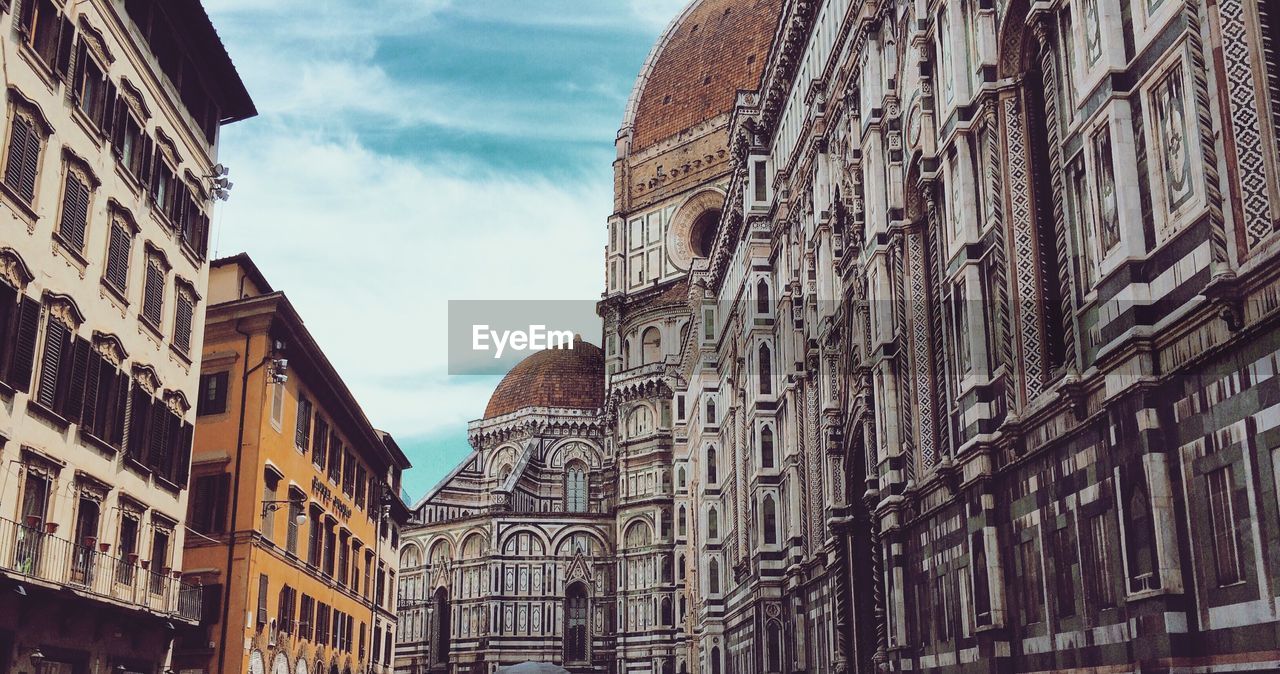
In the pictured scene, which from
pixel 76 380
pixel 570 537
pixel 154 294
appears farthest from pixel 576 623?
pixel 76 380

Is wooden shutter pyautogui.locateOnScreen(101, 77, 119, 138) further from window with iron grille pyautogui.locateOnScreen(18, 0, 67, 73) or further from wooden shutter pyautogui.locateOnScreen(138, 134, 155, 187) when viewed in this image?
window with iron grille pyautogui.locateOnScreen(18, 0, 67, 73)

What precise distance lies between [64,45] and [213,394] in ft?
49.6

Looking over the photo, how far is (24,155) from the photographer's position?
2233 cm

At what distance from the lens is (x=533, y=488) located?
103 metres

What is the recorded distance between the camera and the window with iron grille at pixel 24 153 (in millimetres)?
21766

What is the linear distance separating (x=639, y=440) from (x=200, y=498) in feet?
193

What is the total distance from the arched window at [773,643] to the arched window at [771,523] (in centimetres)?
326

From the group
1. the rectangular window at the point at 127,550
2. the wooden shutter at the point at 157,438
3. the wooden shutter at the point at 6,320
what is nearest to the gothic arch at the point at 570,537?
the wooden shutter at the point at 157,438

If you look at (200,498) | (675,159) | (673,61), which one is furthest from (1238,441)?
(673,61)

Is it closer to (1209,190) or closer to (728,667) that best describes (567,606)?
(728,667)

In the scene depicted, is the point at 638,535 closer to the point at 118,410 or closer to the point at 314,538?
the point at 314,538

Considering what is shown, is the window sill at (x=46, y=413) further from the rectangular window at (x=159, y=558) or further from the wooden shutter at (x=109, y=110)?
the wooden shutter at (x=109, y=110)

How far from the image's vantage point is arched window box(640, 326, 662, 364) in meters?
96.4

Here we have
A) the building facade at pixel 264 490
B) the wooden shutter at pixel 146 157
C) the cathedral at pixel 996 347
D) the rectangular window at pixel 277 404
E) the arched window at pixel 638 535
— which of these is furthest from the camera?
the arched window at pixel 638 535
